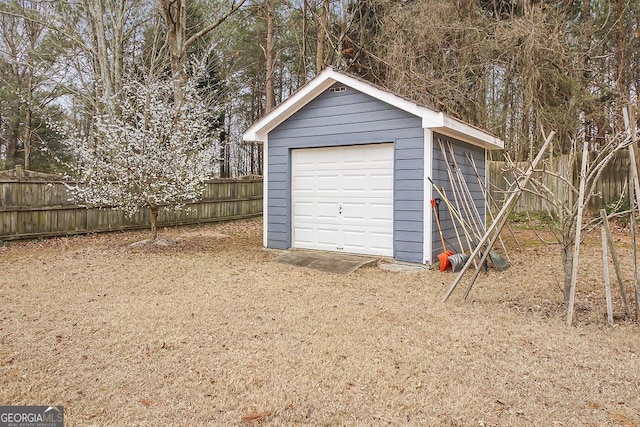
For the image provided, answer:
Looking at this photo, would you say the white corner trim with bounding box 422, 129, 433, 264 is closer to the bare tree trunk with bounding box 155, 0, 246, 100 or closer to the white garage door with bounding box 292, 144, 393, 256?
the white garage door with bounding box 292, 144, 393, 256

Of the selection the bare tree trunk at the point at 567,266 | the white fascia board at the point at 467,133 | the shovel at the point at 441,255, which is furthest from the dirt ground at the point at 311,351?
the white fascia board at the point at 467,133

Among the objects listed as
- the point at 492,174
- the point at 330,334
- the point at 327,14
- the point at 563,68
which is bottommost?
the point at 330,334

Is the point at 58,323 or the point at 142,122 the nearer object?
the point at 58,323

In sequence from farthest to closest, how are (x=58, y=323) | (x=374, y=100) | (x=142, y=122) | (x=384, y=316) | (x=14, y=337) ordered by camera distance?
(x=142, y=122) < (x=374, y=100) < (x=384, y=316) < (x=58, y=323) < (x=14, y=337)

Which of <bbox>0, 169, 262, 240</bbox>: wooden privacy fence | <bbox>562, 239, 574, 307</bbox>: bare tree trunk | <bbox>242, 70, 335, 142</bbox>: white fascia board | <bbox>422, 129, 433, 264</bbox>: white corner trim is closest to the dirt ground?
<bbox>562, 239, 574, 307</bbox>: bare tree trunk

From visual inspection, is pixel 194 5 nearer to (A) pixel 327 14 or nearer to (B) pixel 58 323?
(A) pixel 327 14

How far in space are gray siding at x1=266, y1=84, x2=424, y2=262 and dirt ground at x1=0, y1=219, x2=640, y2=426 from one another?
1.32 m

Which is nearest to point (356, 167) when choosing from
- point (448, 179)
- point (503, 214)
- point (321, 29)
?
point (448, 179)

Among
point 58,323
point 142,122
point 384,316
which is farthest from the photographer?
point 142,122

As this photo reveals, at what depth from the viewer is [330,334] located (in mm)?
3680

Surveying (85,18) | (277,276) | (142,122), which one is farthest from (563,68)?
(85,18)

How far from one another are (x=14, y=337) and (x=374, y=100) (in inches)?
234

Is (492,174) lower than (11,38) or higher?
lower

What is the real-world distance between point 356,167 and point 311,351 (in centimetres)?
477
